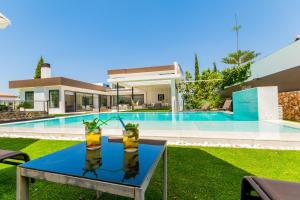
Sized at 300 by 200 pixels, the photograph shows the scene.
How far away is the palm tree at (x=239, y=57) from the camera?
22328 millimetres

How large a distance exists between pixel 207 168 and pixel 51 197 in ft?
7.12

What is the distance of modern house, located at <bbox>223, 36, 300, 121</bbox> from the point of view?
7543mm

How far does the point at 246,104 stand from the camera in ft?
29.3

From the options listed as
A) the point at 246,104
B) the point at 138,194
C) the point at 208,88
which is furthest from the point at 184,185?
the point at 208,88

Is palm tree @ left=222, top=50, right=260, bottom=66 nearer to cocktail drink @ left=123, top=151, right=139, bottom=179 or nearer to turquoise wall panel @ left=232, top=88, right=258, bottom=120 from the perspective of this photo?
turquoise wall panel @ left=232, top=88, right=258, bottom=120

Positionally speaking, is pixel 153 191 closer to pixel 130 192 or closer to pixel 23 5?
pixel 130 192

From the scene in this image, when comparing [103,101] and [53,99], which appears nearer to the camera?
[53,99]

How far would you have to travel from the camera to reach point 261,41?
919 inches

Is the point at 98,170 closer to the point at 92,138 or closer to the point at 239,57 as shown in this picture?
the point at 92,138

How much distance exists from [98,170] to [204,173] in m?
1.93

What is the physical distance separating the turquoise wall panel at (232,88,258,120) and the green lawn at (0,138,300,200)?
5.00 meters

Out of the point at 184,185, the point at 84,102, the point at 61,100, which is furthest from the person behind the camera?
the point at 84,102

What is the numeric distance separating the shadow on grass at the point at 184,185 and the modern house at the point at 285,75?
695cm

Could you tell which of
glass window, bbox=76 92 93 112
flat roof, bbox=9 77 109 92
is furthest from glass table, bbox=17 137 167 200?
glass window, bbox=76 92 93 112
